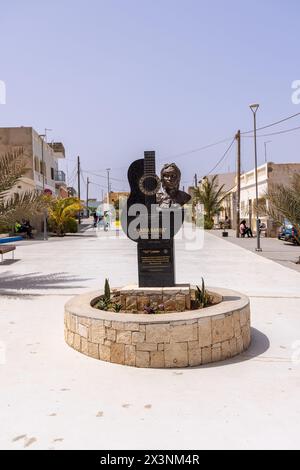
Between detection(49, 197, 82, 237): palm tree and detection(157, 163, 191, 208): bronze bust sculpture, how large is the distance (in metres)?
23.6

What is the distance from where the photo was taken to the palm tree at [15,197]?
32.9ft

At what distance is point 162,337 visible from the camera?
16.3 feet

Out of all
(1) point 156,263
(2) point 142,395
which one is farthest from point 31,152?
(2) point 142,395

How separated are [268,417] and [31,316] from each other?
4.93m

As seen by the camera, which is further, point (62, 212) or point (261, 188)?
point (62, 212)

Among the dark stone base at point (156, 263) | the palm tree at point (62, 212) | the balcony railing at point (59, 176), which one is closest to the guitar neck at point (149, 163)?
the dark stone base at point (156, 263)

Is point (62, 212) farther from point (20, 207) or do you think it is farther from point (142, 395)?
point (142, 395)

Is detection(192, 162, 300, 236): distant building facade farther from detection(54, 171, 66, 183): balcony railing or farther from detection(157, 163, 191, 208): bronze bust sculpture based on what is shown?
detection(54, 171, 66, 183): balcony railing

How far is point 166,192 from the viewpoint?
7.04 m

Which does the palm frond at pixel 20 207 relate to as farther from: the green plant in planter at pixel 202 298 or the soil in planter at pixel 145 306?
the green plant in planter at pixel 202 298

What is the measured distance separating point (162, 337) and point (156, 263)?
1.93m

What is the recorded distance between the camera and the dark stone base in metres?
6.70
